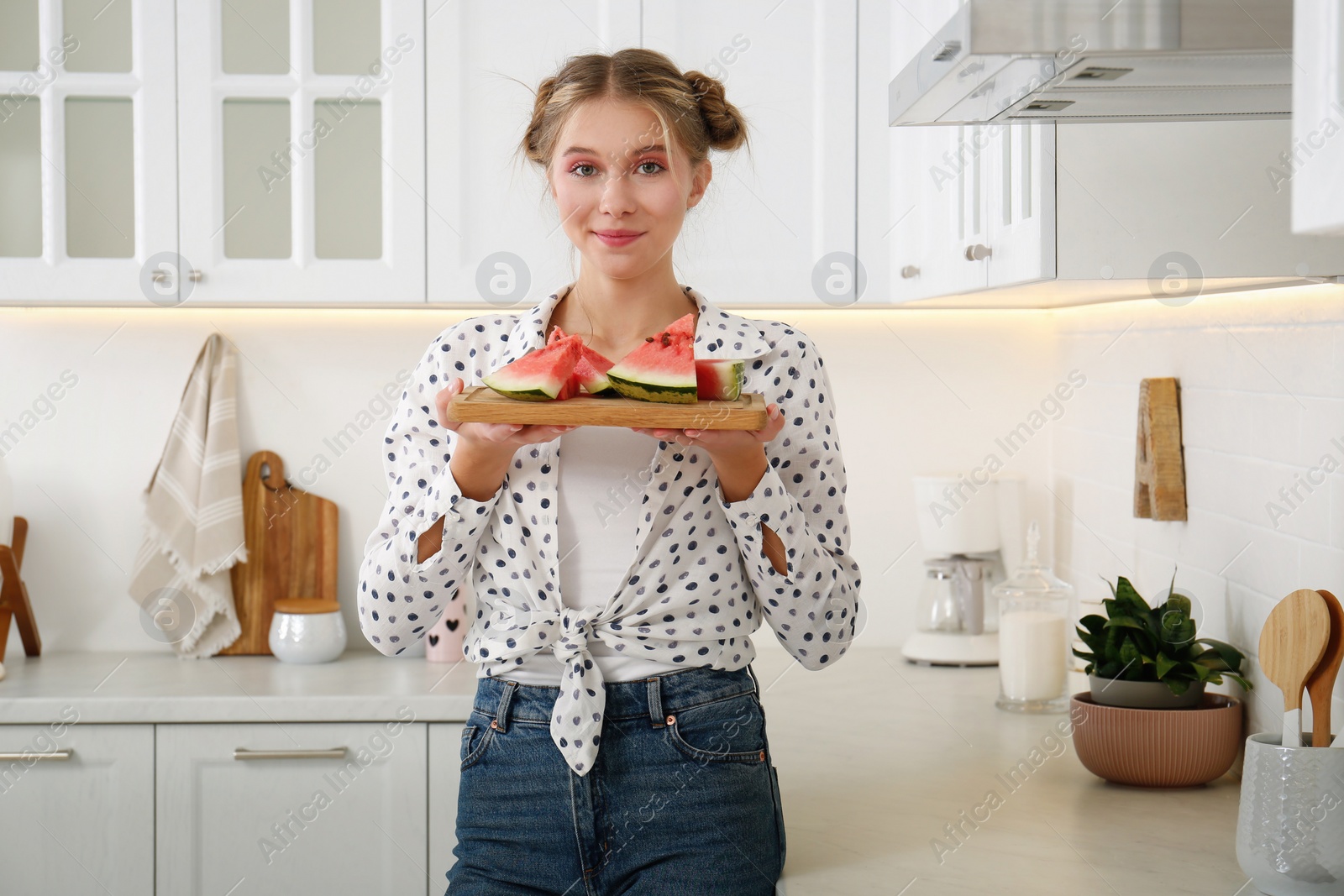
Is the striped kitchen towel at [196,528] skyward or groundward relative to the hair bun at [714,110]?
groundward

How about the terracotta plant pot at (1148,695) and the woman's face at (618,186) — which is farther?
the terracotta plant pot at (1148,695)

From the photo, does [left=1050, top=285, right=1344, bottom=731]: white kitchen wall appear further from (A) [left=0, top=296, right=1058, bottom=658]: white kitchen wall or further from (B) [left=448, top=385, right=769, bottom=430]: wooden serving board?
(B) [left=448, top=385, right=769, bottom=430]: wooden serving board

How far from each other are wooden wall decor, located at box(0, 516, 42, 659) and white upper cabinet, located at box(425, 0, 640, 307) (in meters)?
1.00

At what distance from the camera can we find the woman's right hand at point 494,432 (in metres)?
1.04

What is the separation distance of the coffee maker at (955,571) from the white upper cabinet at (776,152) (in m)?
0.47

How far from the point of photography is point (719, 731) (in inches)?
47.0

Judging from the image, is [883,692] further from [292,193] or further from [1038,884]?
[292,193]

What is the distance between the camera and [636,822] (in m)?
1.16

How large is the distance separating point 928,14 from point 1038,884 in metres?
1.28

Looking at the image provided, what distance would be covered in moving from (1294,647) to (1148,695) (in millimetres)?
323

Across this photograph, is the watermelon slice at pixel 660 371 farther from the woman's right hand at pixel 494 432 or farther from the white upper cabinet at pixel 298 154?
the white upper cabinet at pixel 298 154

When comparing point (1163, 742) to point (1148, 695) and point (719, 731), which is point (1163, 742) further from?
point (719, 731)

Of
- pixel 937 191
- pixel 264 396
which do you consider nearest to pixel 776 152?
pixel 937 191

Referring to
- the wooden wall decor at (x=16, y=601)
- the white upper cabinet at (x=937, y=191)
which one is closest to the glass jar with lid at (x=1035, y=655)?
the white upper cabinet at (x=937, y=191)
